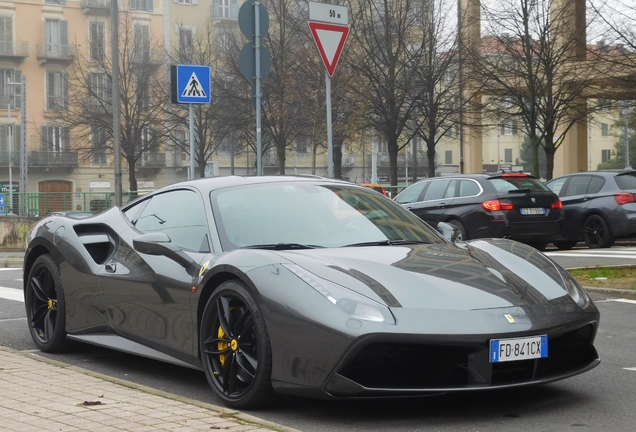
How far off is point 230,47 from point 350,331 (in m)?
43.1

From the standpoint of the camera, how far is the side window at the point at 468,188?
17.2 m

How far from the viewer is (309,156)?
7625 cm

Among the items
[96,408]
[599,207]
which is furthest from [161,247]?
[599,207]

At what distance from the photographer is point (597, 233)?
61.2 ft

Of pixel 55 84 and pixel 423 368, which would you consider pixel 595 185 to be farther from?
pixel 55 84

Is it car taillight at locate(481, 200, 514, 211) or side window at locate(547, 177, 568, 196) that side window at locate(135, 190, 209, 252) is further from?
side window at locate(547, 177, 568, 196)

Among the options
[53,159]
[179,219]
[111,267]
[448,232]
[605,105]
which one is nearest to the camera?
[179,219]

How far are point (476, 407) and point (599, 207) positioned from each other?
14104 millimetres

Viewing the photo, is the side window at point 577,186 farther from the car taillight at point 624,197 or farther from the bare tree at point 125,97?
the bare tree at point 125,97

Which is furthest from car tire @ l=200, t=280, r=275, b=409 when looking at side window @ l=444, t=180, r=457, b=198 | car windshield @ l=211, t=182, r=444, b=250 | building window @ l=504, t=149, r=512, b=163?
building window @ l=504, t=149, r=512, b=163

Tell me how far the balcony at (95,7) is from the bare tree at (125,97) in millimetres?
12699

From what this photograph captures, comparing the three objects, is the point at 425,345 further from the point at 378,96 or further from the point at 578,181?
the point at 378,96

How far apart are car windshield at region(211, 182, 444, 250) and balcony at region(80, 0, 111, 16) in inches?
2608

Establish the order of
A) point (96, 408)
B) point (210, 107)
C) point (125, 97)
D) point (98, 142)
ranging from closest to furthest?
1. point (96, 408)
2. point (210, 107)
3. point (125, 97)
4. point (98, 142)
